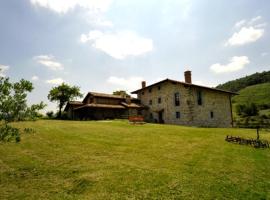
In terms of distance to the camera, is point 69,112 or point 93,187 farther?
point 69,112

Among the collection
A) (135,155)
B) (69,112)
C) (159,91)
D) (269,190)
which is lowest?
(269,190)

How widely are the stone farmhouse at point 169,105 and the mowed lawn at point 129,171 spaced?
19831 millimetres

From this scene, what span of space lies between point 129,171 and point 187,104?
2579 centimetres

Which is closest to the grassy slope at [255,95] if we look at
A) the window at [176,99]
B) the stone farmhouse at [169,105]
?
the stone farmhouse at [169,105]

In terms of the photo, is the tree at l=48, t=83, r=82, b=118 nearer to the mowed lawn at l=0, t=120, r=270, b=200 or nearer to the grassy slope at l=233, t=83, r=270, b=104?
the mowed lawn at l=0, t=120, r=270, b=200

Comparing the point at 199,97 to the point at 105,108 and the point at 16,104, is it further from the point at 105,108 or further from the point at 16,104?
the point at 16,104

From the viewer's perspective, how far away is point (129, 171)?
9500 mm

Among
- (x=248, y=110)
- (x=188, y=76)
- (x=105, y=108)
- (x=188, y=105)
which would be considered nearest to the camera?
(x=188, y=105)

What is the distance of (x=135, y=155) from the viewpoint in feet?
39.3

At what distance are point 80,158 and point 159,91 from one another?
96.1 ft

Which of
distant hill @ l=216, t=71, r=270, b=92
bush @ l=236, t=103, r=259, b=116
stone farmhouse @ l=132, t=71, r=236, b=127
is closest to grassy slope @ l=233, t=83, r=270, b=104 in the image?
distant hill @ l=216, t=71, r=270, b=92

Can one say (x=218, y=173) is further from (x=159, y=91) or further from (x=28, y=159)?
(x=159, y=91)

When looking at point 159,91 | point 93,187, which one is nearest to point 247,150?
point 93,187

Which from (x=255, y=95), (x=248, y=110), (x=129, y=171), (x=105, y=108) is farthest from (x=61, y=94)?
(x=255, y=95)
